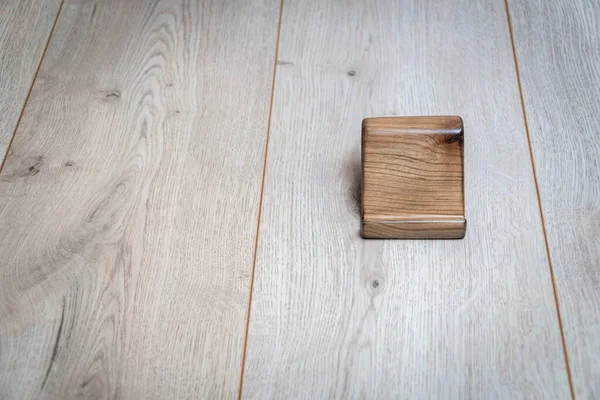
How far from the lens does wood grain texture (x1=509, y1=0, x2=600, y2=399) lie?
2.60 ft

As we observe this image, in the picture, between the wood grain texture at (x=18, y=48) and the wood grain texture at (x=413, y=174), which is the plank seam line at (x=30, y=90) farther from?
the wood grain texture at (x=413, y=174)

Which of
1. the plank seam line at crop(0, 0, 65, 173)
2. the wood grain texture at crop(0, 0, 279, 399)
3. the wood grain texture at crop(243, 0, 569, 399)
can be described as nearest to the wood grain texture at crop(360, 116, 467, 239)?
the wood grain texture at crop(243, 0, 569, 399)

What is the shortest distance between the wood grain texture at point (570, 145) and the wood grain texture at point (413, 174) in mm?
133

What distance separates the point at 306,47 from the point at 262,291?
1.26ft

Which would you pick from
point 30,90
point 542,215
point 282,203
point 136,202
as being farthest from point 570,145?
point 30,90

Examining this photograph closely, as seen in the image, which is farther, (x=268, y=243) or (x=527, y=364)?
(x=268, y=243)

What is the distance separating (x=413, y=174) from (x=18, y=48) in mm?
629

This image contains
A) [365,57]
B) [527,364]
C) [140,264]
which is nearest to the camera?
[527,364]

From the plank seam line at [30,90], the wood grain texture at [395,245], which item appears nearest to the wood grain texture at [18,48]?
the plank seam line at [30,90]

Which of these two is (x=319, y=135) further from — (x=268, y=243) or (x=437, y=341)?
(x=437, y=341)

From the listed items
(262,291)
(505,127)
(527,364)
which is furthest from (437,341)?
(505,127)

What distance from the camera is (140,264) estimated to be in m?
0.87

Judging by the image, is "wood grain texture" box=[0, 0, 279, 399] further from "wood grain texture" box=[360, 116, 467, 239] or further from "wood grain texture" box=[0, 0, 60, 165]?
"wood grain texture" box=[360, 116, 467, 239]

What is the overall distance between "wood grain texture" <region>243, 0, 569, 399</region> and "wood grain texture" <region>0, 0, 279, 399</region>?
0.14ft
